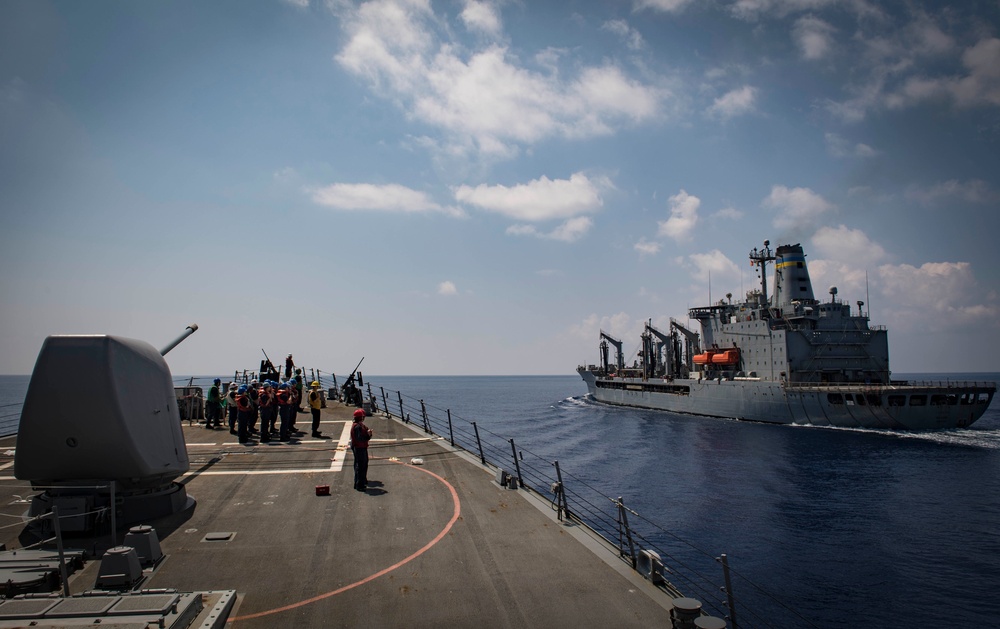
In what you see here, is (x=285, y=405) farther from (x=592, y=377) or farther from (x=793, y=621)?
(x=592, y=377)

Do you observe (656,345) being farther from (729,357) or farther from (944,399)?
(944,399)

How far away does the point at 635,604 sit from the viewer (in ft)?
18.4

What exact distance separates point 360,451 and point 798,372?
45.8m

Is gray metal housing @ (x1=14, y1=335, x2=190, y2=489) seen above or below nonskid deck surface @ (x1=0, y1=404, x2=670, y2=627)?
above

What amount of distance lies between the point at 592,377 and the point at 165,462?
3186 inches

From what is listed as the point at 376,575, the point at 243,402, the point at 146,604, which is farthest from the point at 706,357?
the point at 146,604

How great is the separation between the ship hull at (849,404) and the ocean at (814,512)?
1442 mm

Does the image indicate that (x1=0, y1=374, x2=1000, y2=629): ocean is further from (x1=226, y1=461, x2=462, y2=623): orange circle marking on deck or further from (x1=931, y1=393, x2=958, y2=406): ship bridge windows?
(x1=226, y1=461, x2=462, y2=623): orange circle marking on deck

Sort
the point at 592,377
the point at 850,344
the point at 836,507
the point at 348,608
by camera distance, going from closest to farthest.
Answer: the point at 348,608, the point at 836,507, the point at 850,344, the point at 592,377

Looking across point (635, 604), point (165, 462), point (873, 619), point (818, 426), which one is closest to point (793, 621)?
point (873, 619)

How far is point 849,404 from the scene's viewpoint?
134 ft

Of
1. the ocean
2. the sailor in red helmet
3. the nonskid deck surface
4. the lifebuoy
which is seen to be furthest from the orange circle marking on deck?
the lifebuoy

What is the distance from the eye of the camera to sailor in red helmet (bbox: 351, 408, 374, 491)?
389 inches

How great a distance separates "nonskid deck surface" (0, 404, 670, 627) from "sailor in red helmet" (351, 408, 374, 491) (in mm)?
197
